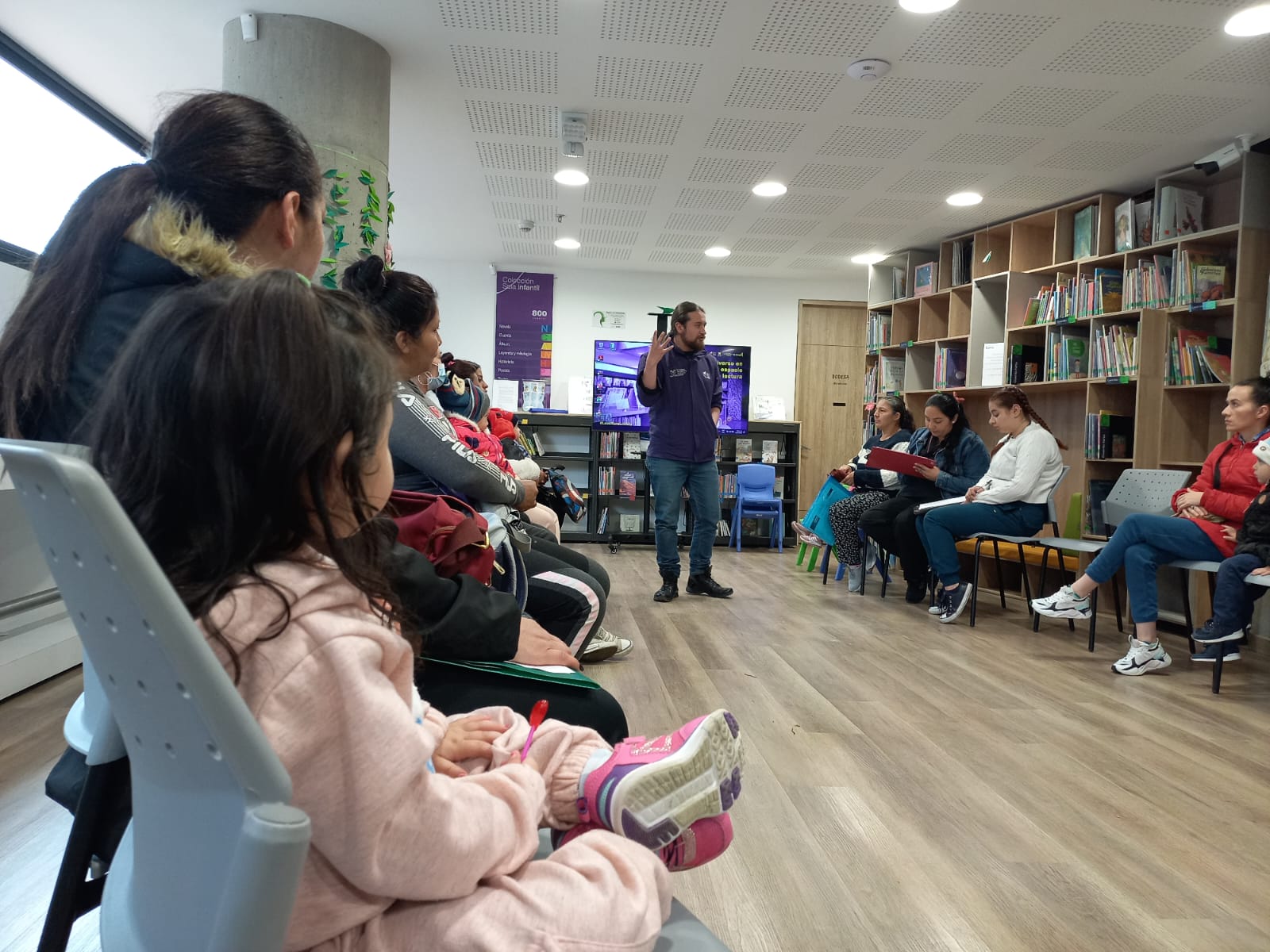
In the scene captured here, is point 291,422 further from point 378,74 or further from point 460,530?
point 378,74

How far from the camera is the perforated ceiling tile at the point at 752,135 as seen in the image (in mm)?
4219

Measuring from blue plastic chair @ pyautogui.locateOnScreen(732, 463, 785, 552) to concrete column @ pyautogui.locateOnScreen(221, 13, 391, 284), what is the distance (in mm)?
4594

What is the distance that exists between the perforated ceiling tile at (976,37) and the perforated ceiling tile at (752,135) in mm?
869

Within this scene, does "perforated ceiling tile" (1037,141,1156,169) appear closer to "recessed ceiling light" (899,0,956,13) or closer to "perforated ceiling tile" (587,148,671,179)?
"recessed ceiling light" (899,0,956,13)

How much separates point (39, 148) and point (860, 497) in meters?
4.85

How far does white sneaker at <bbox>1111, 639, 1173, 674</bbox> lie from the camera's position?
3.36 meters

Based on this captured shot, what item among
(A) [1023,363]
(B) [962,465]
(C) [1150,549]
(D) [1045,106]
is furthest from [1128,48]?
(A) [1023,363]

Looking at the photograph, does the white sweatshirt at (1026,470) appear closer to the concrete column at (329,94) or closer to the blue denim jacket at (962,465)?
the blue denim jacket at (962,465)

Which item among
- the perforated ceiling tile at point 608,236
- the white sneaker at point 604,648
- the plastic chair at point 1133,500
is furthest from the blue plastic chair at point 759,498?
the white sneaker at point 604,648

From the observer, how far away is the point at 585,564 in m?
2.91

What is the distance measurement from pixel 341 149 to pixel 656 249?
3.95 metres

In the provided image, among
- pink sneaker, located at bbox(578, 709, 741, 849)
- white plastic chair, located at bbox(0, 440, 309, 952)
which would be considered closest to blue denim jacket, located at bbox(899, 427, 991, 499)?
pink sneaker, located at bbox(578, 709, 741, 849)

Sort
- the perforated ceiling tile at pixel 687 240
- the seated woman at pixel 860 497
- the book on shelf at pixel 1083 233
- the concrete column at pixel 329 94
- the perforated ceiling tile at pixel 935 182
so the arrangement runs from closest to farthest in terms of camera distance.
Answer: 1. the concrete column at pixel 329 94
2. the perforated ceiling tile at pixel 935 182
3. the book on shelf at pixel 1083 233
4. the seated woman at pixel 860 497
5. the perforated ceiling tile at pixel 687 240

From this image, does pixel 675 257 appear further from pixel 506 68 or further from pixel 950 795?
pixel 950 795
